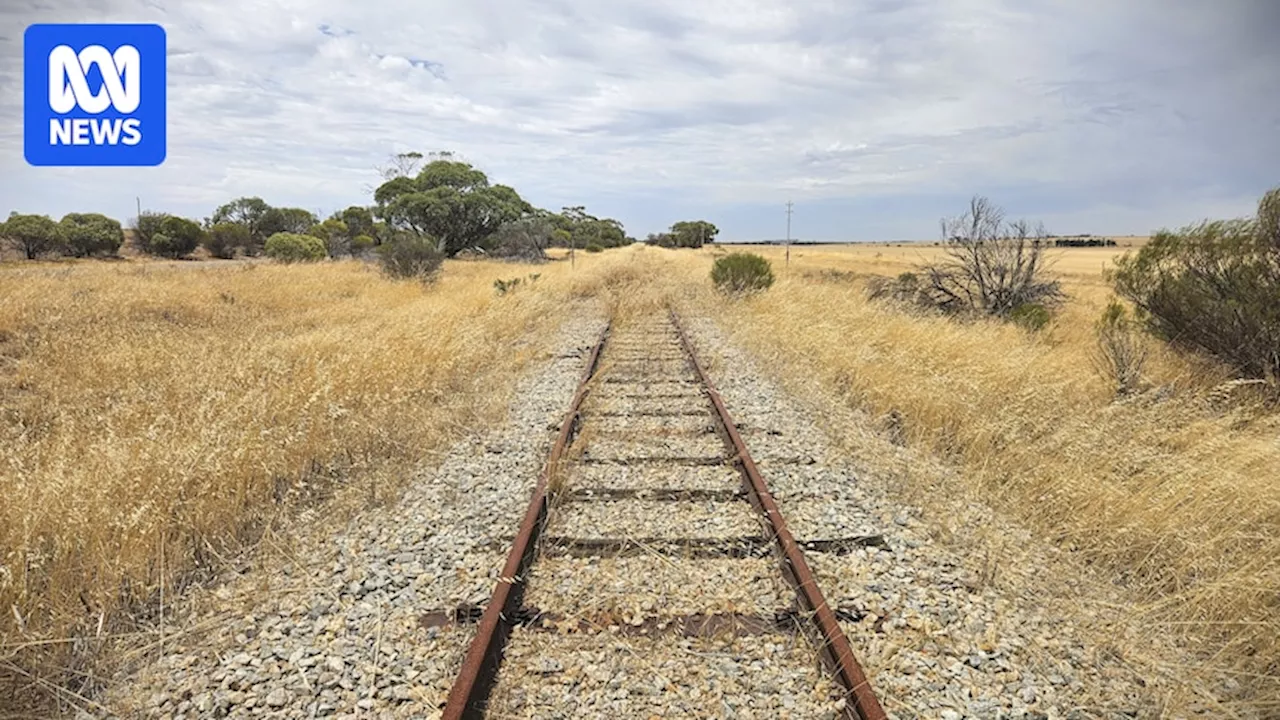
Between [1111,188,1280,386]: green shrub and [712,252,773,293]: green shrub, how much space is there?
10888 mm

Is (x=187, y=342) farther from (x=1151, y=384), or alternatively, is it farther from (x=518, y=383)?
(x=1151, y=384)

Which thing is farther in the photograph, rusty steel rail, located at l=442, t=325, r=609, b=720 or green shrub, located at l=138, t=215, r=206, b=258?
green shrub, located at l=138, t=215, r=206, b=258

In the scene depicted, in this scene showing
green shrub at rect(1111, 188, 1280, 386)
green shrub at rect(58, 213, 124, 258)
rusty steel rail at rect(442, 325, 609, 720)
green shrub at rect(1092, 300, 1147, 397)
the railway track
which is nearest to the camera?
rusty steel rail at rect(442, 325, 609, 720)

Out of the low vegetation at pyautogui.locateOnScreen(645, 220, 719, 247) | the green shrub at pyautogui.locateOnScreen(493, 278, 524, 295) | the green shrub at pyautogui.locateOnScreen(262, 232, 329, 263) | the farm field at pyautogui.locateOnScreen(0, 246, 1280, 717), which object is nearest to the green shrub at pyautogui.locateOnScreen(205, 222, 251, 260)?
the green shrub at pyautogui.locateOnScreen(262, 232, 329, 263)

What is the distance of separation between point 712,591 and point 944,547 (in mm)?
1566

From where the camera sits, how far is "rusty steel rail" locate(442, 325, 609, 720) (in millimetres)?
2617

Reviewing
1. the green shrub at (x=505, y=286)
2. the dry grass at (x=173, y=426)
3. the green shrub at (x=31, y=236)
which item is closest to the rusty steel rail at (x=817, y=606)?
the dry grass at (x=173, y=426)

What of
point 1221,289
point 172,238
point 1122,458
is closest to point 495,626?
point 1122,458

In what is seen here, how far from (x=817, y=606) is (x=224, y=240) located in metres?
47.2

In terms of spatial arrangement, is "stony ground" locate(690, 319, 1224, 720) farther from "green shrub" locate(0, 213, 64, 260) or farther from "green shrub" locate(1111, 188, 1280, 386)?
"green shrub" locate(0, 213, 64, 260)

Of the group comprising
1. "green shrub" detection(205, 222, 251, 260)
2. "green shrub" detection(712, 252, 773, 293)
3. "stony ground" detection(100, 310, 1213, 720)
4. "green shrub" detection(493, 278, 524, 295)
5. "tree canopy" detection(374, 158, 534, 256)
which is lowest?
"stony ground" detection(100, 310, 1213, 720)

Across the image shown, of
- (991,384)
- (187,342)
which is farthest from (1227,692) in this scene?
(187,342)

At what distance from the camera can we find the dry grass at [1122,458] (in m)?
3.32

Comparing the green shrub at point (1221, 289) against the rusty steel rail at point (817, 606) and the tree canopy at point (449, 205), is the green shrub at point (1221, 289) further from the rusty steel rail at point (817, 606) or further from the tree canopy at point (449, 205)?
the tree canopy at point (449, 205)
